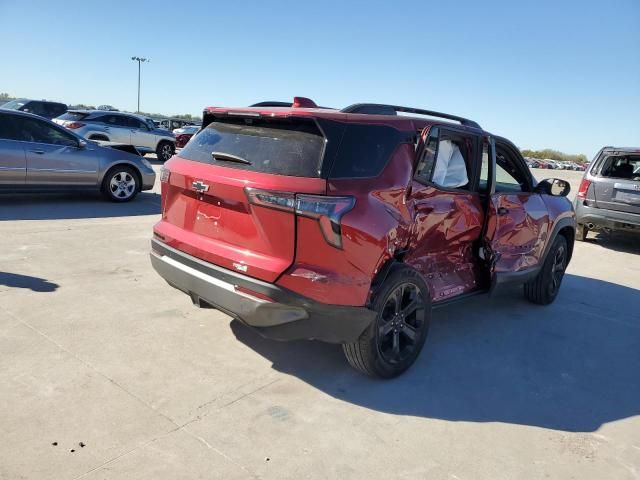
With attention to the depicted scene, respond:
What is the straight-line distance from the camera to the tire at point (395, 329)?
3.34 metres

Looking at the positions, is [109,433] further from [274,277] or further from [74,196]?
[74,196]

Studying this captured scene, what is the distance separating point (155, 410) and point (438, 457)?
63.0 inches

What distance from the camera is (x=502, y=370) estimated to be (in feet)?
13.0

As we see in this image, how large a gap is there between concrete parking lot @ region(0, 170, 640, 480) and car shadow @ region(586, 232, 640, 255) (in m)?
5.19

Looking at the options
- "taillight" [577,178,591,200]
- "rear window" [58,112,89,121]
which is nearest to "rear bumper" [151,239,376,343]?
"taillight" [577,178,591,200]

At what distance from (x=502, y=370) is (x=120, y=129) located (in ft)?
53.7

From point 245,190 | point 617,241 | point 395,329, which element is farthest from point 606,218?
point 245,190

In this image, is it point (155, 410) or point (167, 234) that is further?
point (167, 234)

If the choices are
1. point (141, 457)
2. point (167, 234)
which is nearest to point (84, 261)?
point (167, 234)

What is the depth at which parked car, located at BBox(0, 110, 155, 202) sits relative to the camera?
26.8 ft

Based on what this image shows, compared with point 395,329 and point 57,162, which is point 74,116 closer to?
point 57,162

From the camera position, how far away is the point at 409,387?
3.56 meters

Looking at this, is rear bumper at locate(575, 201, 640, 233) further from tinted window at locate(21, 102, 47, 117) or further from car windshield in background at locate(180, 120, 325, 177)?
tinted window at locate(21, 102, 47, 117)

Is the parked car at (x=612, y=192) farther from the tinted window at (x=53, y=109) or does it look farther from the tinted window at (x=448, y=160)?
the tinted window at (x=53, y=109)
